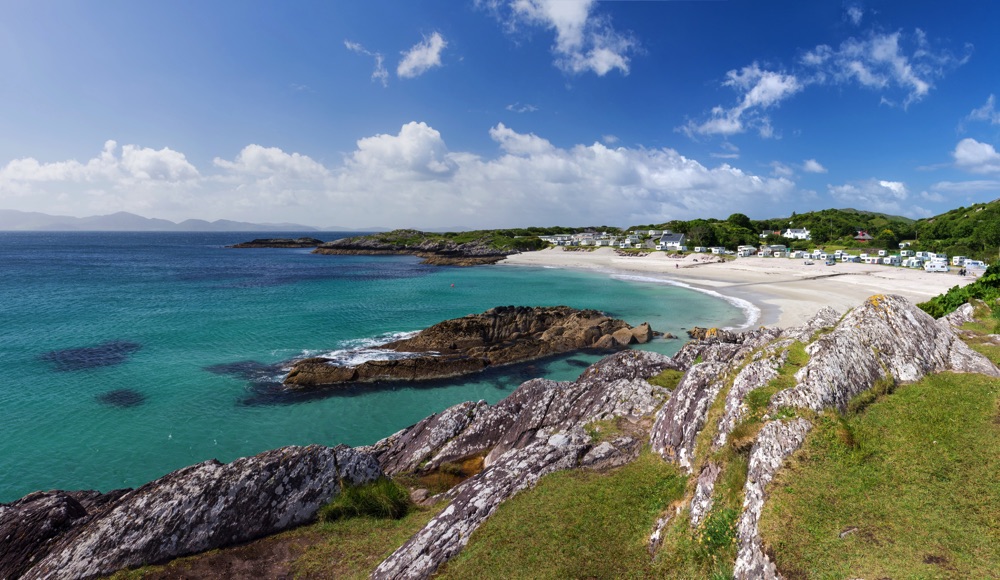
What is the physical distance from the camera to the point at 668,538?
9695mm

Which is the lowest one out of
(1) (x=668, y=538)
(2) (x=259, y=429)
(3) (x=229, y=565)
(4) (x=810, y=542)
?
(2) (x=259, y=429)

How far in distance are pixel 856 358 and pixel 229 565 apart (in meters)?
19.6

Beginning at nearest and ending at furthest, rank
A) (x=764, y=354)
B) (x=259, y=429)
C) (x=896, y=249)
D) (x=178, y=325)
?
1. (x=764, y=354)
2. (x=259, y=429)
3. (x=178, y=325)
4. (x=896, y=249)

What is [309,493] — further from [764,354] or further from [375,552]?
[764,354]

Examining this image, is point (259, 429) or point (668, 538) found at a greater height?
point (668, 538)

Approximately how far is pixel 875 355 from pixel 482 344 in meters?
31.7

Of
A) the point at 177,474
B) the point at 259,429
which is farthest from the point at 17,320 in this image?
the point at 177,474

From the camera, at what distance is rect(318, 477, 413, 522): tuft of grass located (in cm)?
1485

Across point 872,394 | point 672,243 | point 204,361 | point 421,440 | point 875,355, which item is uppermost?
point 672,243

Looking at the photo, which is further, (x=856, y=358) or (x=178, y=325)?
(x=178, y=325)

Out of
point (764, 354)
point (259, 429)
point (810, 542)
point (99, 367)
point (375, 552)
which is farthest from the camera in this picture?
point (99, 367)

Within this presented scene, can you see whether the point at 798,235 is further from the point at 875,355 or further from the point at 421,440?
the point at 421,440

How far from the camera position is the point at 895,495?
8398 millimetres

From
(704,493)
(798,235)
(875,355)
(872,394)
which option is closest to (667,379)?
(875,355)
